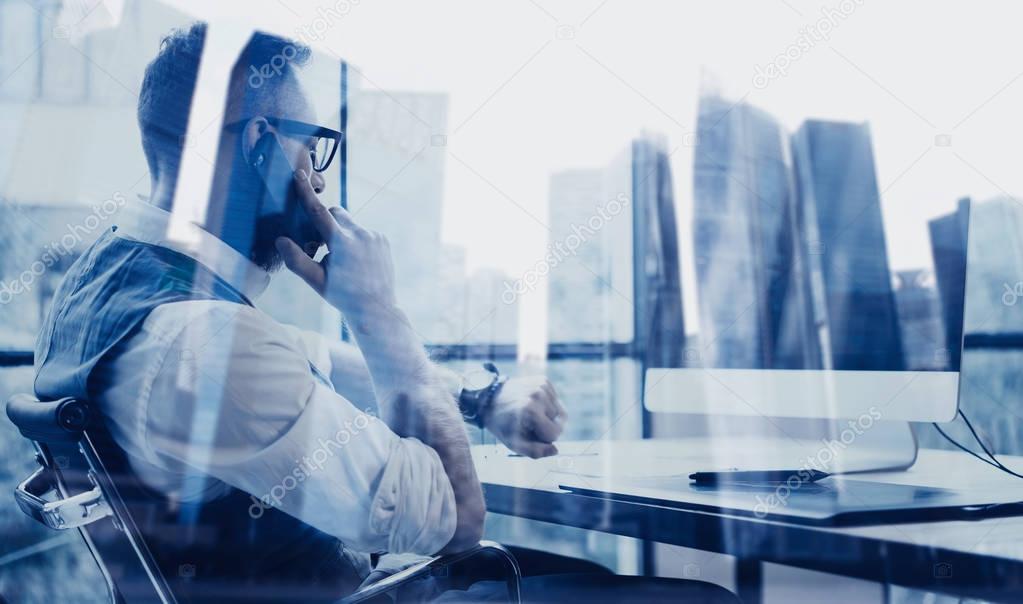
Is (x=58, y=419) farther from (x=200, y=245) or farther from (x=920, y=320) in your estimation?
(x=920, y=320)

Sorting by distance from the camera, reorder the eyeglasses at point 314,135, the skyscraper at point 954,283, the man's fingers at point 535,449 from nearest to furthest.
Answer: the skyscraper at point 954,283 < the eyeglasses at point 314,135 < the man's fingers at point 535,449

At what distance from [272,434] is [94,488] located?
215 millimetres

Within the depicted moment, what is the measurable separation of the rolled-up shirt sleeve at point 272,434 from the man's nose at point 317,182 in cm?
28

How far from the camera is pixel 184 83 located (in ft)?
3.39

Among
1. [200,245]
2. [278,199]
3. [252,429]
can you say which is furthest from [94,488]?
[278,199]

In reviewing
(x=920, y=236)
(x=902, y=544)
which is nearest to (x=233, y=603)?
(x=902, y=544)

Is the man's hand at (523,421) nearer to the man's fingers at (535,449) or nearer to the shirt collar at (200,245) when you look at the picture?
the man's fingers at (535,449)

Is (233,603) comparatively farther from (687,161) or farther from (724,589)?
(687,161)

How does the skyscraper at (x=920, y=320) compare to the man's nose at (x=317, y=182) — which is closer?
the skyscraper at (x=920, y=320)

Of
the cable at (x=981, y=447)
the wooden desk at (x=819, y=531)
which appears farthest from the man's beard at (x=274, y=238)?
the cable at (x=981, y=447)

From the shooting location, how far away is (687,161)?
5.31 ft

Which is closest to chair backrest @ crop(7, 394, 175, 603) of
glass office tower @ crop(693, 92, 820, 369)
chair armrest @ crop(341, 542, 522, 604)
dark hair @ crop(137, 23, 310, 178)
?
chair armrest @ crop(341, 542, 522, 604)

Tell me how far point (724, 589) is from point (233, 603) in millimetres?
722

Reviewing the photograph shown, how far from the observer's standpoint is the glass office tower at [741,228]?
1452 mm
